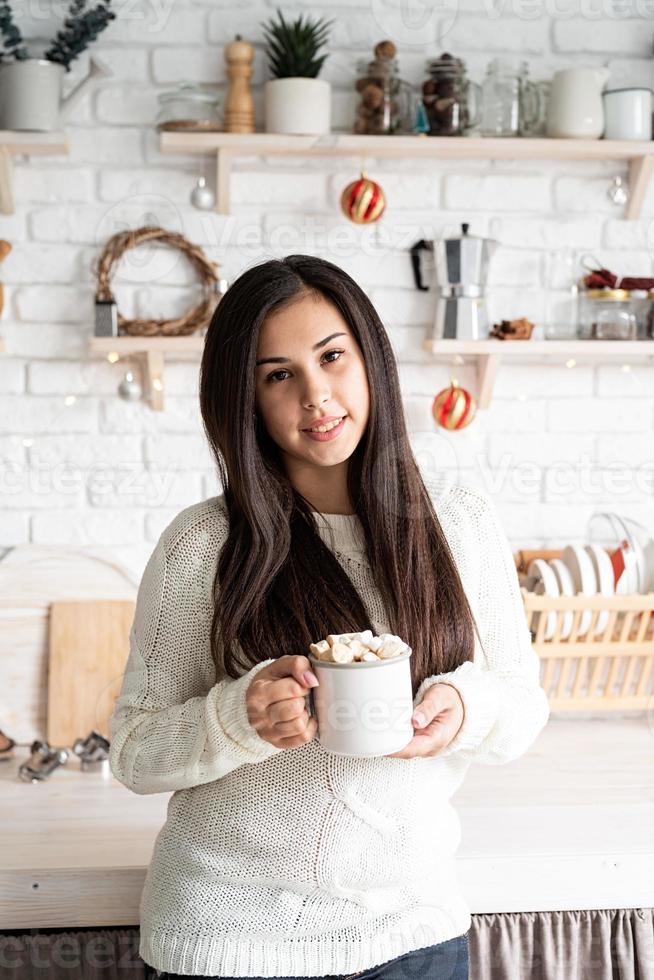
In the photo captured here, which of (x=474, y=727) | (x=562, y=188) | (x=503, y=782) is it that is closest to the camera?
(x=474, y=727)

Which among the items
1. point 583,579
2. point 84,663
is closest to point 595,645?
point 583,579

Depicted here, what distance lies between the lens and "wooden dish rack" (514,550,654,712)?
1.83m

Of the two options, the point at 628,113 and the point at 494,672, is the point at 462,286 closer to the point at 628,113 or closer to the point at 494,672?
the point at 628,113

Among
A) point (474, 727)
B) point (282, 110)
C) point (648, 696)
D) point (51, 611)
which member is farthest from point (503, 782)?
point (282, 110)

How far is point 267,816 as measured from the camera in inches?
43.2

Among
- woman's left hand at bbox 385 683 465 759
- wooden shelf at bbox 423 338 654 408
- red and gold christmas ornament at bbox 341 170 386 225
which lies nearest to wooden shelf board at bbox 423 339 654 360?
wooden shelf at bbox 423 338 654 408

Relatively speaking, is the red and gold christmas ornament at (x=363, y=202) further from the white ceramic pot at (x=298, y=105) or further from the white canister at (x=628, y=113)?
the white canister at (x=628, y=113)

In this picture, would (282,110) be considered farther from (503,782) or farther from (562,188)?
(503,782)

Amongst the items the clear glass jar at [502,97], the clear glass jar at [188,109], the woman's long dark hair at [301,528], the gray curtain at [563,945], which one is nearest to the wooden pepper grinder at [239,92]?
the clear glass jar at [188,109]

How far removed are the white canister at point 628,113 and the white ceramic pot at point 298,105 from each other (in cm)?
48

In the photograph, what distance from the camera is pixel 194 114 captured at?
184cm

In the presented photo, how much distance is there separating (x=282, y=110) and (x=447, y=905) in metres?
1.24

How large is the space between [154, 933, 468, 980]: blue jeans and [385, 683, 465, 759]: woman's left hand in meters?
0.23

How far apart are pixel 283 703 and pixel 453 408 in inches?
41.5
